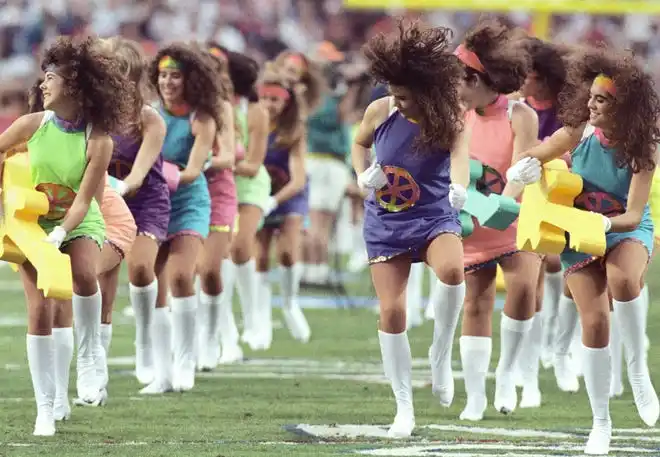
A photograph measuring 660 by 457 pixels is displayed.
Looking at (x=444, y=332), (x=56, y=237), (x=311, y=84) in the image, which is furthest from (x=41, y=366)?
(x=311, y=84)

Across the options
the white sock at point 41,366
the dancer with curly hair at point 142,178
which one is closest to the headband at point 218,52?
the dancer with curly hair at point 142,178

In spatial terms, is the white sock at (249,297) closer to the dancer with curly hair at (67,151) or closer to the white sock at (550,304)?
the white sock at (550,304)

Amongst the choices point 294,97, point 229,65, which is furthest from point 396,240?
point 294,97

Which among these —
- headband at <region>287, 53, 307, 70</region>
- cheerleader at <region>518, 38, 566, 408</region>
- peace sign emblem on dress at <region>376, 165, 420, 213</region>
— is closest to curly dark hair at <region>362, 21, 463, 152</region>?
peace sign emblem on dress at <region>376, 165, 420, 213</region>

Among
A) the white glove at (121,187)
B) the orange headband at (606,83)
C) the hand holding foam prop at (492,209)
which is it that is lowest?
the hand holding foam prop at (492,209)

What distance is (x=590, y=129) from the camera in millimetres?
8133

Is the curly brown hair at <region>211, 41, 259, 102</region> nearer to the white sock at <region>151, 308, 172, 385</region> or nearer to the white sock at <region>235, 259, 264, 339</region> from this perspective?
the white sock at <region>235, 259, 264, 339</region>

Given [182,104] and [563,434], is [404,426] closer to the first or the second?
[563,434]

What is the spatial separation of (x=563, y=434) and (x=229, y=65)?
4209 millimetres

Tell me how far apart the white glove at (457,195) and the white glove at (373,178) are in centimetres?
33

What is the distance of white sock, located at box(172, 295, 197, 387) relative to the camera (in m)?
10.3

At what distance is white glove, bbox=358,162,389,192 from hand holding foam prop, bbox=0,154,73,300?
4.54 feet

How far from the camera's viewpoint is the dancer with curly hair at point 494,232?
356 inches

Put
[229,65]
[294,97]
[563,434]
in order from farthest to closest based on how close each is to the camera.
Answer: [294,97]
[229,65]
[563,434]
